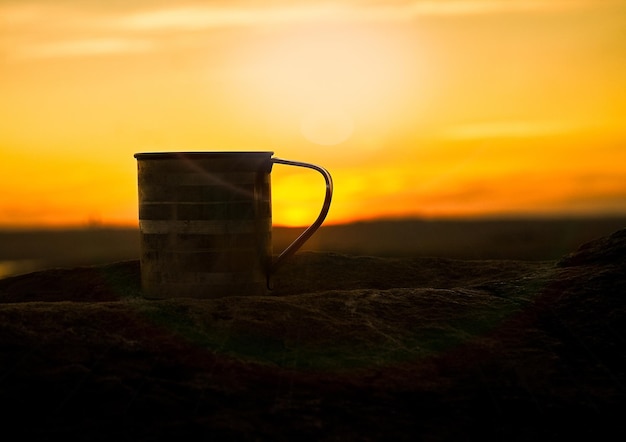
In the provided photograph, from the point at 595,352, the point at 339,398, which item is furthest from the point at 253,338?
the point at 595,352

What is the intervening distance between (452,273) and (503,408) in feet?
16.6

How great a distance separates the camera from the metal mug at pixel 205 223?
728 cm

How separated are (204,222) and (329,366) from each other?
2.38 metres

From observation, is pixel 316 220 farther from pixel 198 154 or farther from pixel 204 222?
pixel 198 154

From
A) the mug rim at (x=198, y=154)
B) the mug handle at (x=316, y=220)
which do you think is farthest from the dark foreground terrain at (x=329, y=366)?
the mug rim at (x=198, y=154)

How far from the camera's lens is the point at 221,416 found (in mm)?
4570

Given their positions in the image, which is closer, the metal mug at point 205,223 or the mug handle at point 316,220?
the metal mug at point 205,223

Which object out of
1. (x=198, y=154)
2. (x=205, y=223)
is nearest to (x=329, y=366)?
(x=205, y=223)

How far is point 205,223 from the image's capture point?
7285 millimetres

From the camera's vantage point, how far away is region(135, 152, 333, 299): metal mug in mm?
7281

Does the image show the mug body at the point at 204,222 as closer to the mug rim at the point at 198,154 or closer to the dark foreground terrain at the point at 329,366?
the mug rim at the point at 198,154

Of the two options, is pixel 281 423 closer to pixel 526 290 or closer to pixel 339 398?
pixel 339 398

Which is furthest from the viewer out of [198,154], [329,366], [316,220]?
[316,220]

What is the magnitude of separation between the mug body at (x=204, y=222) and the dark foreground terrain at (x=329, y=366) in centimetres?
81
